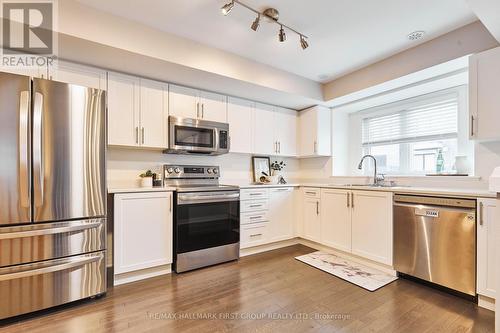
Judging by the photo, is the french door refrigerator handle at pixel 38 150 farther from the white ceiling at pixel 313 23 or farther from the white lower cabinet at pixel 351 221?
the white lower cabinet at pixel 351 221

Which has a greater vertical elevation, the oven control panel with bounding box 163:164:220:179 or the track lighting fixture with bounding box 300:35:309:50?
the track lighting fixture with bounding box 300:35:309:50

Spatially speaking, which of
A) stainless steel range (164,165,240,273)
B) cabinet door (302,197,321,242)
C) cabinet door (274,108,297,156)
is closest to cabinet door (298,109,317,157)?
cabinet door (274,108,297,156)

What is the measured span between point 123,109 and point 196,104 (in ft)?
2.81

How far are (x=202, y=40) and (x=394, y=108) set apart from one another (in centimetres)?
285

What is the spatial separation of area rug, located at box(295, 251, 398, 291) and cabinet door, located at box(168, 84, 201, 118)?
7.58 ft

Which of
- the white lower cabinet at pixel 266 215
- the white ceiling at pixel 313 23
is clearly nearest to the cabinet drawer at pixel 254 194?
the white lower cabinet at pixel 266 215

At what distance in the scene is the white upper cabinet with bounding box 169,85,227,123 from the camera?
2997 millimetres

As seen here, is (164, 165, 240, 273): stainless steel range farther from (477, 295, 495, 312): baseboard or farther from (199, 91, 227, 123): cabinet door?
(477, 295, 495, 312): baseboard

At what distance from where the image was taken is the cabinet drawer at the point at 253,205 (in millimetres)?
3219

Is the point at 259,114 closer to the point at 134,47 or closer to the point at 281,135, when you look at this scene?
the point at 281,135

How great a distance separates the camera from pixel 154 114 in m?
2.85

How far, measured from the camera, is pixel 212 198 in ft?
9.44

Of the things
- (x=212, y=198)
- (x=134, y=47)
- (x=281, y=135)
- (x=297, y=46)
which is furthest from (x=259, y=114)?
(x=134, y=47)

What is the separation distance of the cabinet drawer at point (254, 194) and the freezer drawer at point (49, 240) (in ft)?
5.29
